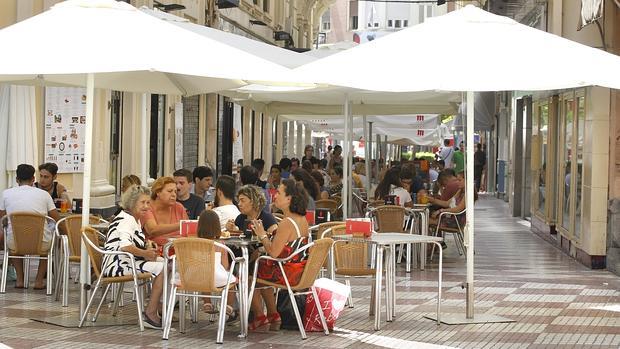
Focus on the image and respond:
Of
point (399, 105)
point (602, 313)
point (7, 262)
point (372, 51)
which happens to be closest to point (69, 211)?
point (7, 262)

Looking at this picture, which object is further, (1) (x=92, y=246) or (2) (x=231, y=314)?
(2) (x=231, y=314)

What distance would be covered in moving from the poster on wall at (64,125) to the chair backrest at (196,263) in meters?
8.75

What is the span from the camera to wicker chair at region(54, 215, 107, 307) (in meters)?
11.8

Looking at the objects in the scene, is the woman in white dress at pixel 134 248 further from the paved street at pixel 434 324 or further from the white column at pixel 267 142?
the white column at pixel 267 142

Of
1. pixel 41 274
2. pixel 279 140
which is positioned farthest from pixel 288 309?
pixel 279 140

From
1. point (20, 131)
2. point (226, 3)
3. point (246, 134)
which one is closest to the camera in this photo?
point (20, 131)

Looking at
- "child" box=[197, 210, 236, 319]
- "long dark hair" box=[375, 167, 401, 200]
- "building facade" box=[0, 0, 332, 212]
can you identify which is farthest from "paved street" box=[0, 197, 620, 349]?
"building facade" box=[0, 0, 332, 212]

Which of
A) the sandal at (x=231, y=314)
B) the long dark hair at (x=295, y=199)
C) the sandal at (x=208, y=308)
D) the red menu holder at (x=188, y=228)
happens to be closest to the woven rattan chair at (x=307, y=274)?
the long dark hair at (x=295, y=199)

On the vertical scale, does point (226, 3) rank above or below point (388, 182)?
above

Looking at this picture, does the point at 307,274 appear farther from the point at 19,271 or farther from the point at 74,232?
the point at 19,271

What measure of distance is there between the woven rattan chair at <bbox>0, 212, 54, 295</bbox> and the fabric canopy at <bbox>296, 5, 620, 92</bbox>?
3450 mm

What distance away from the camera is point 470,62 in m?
10.5

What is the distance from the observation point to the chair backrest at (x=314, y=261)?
10117 mm

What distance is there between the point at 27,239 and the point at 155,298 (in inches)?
97.3
